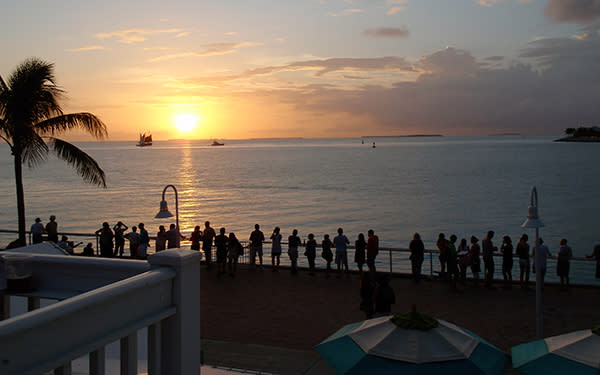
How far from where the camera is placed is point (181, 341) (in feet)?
14.8

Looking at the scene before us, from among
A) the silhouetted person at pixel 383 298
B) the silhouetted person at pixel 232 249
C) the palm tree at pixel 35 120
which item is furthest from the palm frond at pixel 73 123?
the silhouetted person at pixel 383 298

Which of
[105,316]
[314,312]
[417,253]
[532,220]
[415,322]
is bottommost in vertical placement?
[314,312]

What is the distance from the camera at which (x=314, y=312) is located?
46.4ft

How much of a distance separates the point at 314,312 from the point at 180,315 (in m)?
10.1

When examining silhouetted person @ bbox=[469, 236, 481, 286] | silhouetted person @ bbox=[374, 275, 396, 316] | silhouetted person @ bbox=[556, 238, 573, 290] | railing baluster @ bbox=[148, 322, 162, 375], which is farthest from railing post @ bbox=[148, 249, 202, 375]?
silhouetted person @ bbox=[556, 238, 573, 290]

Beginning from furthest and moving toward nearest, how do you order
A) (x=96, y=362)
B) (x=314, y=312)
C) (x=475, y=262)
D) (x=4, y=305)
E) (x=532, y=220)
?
(x=475, y=262), (x=314, y=312), (x=532, y=220), (x=4, y=305), (x=96, y=362)

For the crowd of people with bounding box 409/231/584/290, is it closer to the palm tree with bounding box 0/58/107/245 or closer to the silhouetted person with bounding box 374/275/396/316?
the silhouetted person with bounding box 374/275/396/316

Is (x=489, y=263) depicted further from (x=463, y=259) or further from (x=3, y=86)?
(x=3, y=86)

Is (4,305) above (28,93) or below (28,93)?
below

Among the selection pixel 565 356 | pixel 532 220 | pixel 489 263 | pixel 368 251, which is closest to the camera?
pixel 565 356

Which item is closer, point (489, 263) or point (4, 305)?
point (4, 305)

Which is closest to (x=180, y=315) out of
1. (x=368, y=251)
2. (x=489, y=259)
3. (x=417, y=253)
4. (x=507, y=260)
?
(x=417, y=253)

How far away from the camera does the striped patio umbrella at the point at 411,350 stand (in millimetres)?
7207

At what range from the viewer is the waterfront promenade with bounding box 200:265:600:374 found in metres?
11.3
